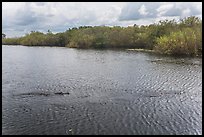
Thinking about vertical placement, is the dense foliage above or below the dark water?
above

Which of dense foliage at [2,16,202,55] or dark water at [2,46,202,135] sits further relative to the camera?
dense foliage at [2,16,202,55]

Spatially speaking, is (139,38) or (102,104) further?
(139,38)

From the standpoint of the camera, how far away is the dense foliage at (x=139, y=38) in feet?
199

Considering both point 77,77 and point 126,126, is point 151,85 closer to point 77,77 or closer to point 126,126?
point 77,77

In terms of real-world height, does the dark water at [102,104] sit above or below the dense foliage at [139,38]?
below

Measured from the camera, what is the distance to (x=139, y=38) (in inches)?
3228

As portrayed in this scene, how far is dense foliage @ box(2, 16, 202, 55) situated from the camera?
60.5 meters

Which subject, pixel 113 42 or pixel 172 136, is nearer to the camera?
pixel 172 136

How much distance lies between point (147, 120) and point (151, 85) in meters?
10.5

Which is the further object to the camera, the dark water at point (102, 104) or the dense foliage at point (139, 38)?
the dense foliage at point (139, 38)

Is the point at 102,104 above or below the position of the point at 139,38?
below

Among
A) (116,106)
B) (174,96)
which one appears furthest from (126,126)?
(174,96)

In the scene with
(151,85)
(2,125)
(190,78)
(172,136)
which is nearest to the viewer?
(172,136)

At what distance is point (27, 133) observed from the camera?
14.9 metres
